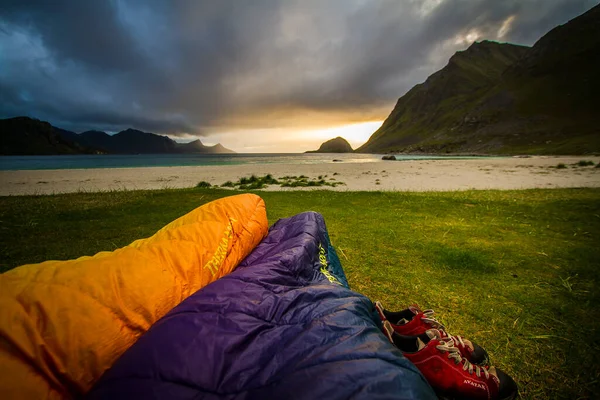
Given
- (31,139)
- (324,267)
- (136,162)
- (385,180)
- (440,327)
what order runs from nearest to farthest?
(440,327), (324,267), (385,180), (136,162), (31,139)

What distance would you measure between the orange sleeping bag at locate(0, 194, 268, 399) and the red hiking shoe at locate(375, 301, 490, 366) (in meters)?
1.86

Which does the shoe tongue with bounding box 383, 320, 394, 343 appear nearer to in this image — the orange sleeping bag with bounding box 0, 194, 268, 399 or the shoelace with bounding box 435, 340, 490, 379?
the shoelace with bounding box 435, 340, 490, 379

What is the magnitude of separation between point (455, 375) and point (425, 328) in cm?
40

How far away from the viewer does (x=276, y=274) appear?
206 cm

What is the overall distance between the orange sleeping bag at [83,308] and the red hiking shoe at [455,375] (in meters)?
1.95

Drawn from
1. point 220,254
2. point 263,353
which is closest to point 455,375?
point 263,353

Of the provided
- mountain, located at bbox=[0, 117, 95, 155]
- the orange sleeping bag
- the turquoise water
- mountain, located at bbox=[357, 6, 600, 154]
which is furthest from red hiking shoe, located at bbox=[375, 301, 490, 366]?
mountain, located at bbox=[0, 117, 95, 155]

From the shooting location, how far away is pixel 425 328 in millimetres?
2262

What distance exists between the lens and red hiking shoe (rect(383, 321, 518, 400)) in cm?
184

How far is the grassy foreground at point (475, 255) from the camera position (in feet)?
7.30

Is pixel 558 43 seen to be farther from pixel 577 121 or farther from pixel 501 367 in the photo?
pixel 501 367

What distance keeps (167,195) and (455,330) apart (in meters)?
11.3

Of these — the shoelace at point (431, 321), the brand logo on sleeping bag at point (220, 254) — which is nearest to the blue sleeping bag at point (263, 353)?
the brand logo on sleeping bag at point (220, 254)

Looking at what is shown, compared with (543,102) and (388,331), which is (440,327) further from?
(543,102)
